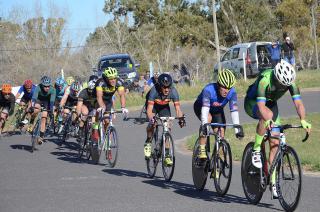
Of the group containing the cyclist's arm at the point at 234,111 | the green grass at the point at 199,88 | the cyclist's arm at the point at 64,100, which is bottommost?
the cyclist's arm at the point at 234,111

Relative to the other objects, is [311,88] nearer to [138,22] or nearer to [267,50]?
[267,50]

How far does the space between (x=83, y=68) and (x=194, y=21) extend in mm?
20208

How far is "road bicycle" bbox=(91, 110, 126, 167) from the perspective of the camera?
14.7 meters

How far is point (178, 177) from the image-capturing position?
13.1m

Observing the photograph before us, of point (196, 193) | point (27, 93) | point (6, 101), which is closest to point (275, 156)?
point (196, 193)

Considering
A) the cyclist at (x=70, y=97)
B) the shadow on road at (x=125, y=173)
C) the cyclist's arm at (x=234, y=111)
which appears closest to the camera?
the cyclist's arm at (x=234, y=111)

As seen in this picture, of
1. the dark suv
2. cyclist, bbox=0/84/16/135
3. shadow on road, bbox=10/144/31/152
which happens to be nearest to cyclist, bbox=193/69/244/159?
shadow on road, bbox=10/144/31/152

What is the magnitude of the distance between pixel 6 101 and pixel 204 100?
12309mm

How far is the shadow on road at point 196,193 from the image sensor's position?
1018 cm

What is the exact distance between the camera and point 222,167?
10.5 m

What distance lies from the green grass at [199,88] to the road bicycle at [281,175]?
22.0 metres

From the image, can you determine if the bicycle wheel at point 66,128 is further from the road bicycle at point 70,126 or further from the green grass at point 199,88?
the green grass at point 199,88

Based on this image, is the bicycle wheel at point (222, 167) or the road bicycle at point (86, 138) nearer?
the bicycle wheel at point (222, 167)

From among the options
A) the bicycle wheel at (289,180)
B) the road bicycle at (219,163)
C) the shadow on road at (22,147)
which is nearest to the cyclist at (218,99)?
the road bicycle at (219,163)
